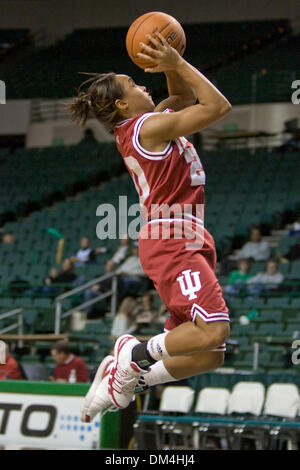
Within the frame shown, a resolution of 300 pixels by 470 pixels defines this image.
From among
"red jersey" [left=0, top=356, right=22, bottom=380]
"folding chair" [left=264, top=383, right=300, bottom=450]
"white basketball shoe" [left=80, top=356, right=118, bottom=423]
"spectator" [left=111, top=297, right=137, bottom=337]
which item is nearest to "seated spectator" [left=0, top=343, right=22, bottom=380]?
"red jersey" [left=0, top=356, right=22, bottom=380]

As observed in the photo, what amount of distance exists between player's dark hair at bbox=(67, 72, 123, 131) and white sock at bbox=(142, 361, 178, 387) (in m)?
1.32

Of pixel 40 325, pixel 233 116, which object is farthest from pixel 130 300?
pixel 233 116

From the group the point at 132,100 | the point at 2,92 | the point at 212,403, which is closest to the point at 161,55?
the point at 132,100

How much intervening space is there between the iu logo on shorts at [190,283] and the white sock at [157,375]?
1.74 ft

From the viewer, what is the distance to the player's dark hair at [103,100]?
13.7 feet

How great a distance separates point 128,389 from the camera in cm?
416

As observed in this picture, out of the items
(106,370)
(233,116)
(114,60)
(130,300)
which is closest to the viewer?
(106,370)

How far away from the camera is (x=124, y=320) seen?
431 inches

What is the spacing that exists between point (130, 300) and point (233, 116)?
33.4 feet

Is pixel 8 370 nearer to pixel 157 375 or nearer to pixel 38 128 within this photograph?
pixel 157 375

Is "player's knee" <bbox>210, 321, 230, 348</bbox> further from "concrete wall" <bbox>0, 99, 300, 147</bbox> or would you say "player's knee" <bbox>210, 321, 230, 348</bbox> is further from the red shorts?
"concrete wall" <bbox>0, 99, 300, 147</bbox>

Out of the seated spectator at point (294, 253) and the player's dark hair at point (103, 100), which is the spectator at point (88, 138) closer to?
the seated spectator at point (294, 253)

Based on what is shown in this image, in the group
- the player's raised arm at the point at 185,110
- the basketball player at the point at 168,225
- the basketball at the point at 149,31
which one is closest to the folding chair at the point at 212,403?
the basketball player at the point at 168,225

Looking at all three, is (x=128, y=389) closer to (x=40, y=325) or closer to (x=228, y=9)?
(x=40, y=325)
